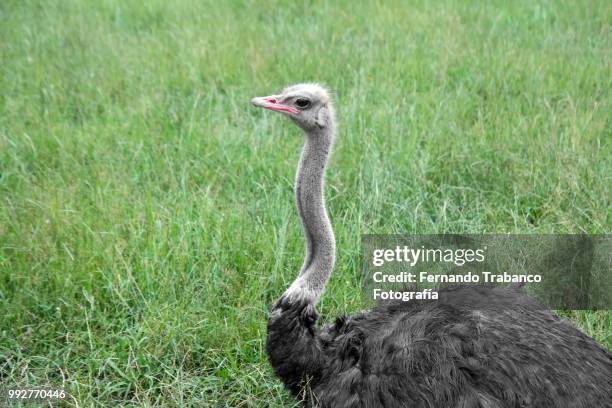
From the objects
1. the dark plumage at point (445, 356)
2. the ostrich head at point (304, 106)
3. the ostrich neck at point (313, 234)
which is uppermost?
the ostrich head at point (304, 106)

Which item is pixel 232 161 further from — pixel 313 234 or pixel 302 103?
pixel 313 234

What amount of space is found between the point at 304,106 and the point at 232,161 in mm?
1623

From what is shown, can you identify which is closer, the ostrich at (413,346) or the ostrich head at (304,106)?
the ostrich at (413,346)

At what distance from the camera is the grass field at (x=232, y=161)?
321cm

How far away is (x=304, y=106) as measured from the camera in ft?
9.49

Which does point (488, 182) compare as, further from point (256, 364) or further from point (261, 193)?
point (256, 364)

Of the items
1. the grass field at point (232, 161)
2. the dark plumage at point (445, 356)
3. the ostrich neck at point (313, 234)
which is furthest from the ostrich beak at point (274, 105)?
the grass field at point (232, 161)

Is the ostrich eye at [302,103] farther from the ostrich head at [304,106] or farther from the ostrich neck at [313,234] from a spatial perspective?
the ostrich neck at [313,234]

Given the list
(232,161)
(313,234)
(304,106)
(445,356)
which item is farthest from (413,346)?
(232,161)

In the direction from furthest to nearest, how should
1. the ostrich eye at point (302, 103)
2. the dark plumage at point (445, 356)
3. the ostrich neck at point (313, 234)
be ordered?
the ostrich eye at point (302, 103)
the ostrich neck at point (313, 234)
the dark plumage at point (445, 356)

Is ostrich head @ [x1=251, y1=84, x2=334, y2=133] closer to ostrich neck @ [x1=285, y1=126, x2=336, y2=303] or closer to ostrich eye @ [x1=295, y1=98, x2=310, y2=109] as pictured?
ostrich eye @ [x1=295, y1=98, x2=310, y2=109]

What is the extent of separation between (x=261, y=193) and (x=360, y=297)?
1078mm

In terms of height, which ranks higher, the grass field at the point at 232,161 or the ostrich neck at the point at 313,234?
the ostrich neck at the point at 313,234

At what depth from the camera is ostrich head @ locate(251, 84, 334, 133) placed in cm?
288
